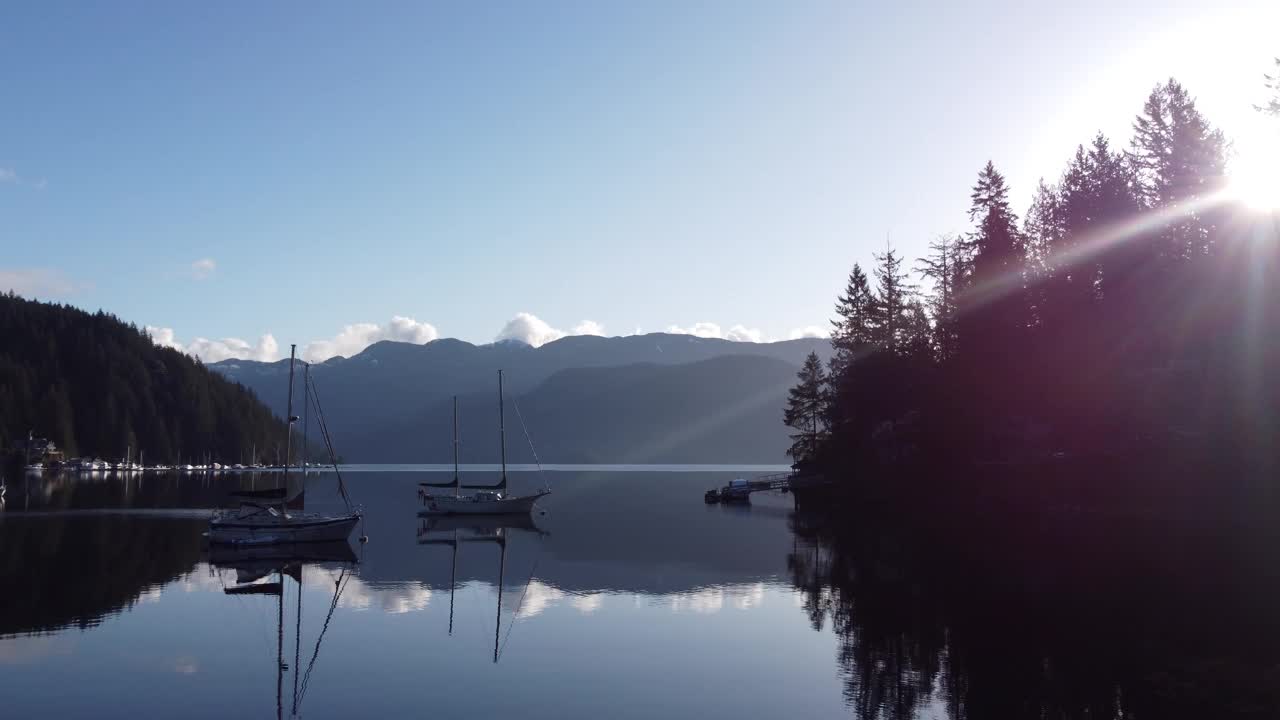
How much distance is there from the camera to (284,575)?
155 feet

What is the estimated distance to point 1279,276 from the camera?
64375 millimetres

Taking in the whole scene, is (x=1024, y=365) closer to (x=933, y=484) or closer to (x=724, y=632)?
(x=933, y=484)

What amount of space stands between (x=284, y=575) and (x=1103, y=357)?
63928 millimetres

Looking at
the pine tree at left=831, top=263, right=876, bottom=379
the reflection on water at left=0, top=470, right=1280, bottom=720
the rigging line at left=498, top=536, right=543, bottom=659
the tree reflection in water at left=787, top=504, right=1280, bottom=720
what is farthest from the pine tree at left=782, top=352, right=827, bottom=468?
the tree reflection in water at left=787, top=504, right=1280, bottom=720

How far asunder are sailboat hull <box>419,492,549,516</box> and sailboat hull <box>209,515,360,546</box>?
23041mm

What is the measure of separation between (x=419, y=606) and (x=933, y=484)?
59505mm

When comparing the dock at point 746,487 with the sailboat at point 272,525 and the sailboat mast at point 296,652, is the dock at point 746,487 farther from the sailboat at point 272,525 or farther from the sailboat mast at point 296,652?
the sailboat mast at point 296,652

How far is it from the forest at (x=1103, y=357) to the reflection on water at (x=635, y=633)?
853 inches

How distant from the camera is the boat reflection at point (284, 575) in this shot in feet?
83.8

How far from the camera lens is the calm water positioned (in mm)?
22625

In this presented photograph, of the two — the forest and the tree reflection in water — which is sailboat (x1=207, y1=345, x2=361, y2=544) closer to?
the tree reflection in water

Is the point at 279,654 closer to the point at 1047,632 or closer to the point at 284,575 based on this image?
the point at 284,575

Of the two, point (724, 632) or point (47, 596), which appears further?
point (47, 596)

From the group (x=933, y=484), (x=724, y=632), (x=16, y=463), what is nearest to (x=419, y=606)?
(x=724, y=632)
